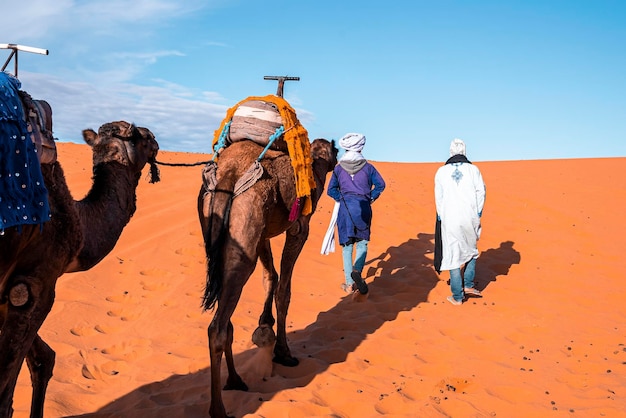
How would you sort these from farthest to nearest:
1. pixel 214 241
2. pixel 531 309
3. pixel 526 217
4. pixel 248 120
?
1. pixel 526 217
2. pixel 531 309
3. pixel 248 120
4. pixel 214 241

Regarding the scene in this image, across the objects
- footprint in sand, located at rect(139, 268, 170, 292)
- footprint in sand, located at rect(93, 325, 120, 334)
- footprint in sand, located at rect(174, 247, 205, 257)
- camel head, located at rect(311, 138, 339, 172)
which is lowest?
footprint in sand, located at rect(93, 325, 120, 334)

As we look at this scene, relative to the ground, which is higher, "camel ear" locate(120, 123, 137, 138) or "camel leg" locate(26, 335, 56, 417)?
"camel ear" locate(120, 123, 137, 138)

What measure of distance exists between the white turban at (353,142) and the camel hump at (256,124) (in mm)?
3071

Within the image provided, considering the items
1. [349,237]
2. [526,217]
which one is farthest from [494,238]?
[349,237]

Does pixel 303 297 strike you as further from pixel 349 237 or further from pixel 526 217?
pixel 526 217

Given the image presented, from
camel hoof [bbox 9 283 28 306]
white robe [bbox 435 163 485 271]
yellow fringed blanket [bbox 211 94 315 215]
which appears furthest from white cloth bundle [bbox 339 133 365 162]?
camel hoof [bbox 9 283 28 306]

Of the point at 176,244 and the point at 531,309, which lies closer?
the point at 531,309

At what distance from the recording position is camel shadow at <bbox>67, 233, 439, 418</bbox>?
470 cm

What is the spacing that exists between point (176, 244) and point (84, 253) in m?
6.09

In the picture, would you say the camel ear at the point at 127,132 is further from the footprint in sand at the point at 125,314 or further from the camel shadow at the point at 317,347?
the footprint in sand at the point at 125,314

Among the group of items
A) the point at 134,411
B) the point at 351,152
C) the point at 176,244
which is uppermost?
the point at 351,152

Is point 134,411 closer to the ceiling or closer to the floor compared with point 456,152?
closer to the floor

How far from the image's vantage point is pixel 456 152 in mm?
8594

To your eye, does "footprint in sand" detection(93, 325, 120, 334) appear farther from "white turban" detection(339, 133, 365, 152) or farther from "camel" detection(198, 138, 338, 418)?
"white turban" detection(339, 133, 365, 152)
